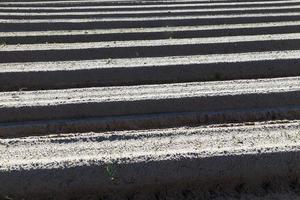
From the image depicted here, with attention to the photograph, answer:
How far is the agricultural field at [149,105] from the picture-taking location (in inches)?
89.4

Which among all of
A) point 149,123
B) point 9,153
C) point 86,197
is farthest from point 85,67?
point 86,197

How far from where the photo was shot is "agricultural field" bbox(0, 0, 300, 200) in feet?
7.45

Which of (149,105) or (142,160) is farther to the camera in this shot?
(149,105)

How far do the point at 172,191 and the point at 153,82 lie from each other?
1.21 metres

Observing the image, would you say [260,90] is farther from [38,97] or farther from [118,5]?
[118,5]

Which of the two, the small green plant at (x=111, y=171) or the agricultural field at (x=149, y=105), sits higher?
the agricultural field at (x=149, y=105)

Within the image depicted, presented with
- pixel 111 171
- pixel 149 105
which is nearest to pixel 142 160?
pixel 111 171

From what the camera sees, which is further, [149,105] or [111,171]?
[149,105]

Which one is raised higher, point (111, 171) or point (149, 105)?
point (149, 105)

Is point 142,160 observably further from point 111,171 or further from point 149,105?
point 149,105

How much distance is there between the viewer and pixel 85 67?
3412 mm

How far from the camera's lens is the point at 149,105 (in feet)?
9.56

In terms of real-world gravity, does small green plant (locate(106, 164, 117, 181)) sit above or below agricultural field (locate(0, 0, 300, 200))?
below

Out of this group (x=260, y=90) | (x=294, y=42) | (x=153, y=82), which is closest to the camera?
(x=260, y=90)
